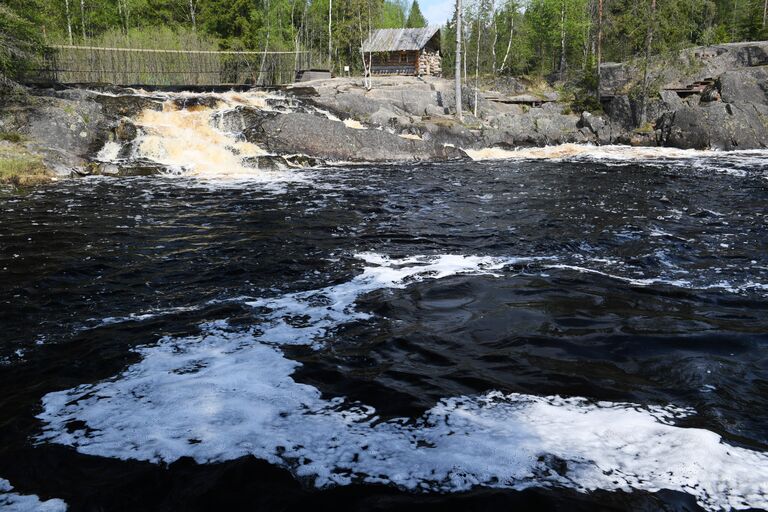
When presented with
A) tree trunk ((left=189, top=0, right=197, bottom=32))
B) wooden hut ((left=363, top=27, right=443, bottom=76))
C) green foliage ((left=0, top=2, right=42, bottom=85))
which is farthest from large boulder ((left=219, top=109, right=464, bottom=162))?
tree trunk ((left=189, top=0, right=197, bottom=32))

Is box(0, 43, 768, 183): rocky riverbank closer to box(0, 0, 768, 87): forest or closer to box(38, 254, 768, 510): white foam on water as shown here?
box(0, 0, 768, 87): forest

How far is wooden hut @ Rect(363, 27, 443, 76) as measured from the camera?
45156 millimetres

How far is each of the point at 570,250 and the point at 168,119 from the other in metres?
17.2

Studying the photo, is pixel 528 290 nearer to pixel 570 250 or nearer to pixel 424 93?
pixel 570 250

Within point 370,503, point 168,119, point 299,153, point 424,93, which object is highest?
point 424,93

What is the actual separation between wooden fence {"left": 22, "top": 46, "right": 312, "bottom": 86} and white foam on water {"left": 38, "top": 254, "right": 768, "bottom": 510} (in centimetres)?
2304

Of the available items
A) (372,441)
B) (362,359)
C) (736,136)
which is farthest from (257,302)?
(736,136)

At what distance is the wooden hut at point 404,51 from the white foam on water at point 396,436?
44824 mm

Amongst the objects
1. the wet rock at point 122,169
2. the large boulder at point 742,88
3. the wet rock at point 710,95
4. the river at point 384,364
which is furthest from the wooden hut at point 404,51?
the river at point 384,364

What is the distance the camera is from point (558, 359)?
4.16 metres

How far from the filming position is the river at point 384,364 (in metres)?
2.70

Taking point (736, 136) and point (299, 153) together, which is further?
point (736, 136)

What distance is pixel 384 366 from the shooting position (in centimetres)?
406

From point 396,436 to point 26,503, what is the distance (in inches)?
77.5
